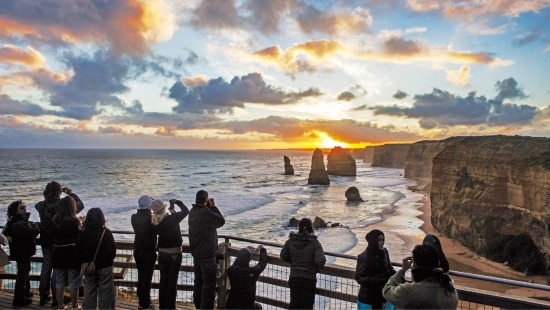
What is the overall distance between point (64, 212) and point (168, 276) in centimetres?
179

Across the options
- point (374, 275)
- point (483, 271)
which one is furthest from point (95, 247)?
point (483, 271)

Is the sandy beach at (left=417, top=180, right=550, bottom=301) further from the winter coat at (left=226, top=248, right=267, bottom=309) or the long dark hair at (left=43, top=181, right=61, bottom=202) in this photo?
the long dark hair at (left=43, top=181, right=61, bottom=202)

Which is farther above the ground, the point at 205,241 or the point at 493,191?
the point at 205,241

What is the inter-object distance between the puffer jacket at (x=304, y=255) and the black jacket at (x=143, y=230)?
221cm

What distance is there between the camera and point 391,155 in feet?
567

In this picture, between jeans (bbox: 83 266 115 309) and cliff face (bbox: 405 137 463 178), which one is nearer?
jeans (bbox: 83 266 115 309)

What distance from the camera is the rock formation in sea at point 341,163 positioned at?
114 meters

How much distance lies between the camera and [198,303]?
6.48 m

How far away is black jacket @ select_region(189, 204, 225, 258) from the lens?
6172 millimetres

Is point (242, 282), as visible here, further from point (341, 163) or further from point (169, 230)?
point (341, 163)

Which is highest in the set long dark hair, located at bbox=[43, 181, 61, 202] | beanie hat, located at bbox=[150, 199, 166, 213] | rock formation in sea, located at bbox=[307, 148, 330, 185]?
long dark hair, located at bbox=[43, 181, 61, 202]

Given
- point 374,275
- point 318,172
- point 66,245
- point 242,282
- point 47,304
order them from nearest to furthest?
point 374,275 < point 242,282 < point 66,245 < point 47,304 < point 318,172

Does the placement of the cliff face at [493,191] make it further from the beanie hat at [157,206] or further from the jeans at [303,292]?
the beanie hat at [157,206]

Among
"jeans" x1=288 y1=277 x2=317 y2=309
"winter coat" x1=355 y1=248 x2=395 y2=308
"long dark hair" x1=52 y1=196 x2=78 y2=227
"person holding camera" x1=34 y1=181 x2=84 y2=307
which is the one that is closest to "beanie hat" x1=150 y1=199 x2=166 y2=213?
"long dark hair" x1=52 y1=196 x2=78 y2=227
